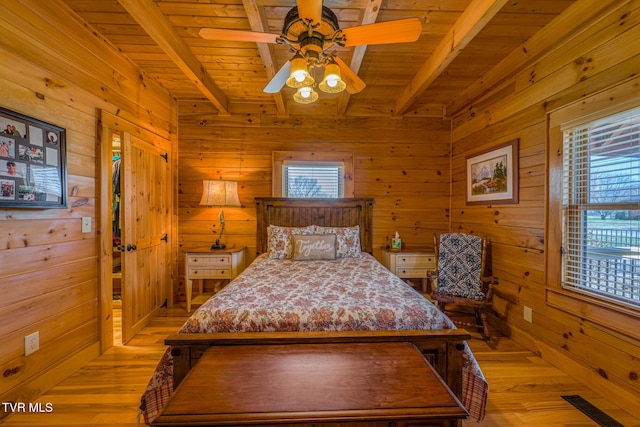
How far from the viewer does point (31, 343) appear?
177 cm

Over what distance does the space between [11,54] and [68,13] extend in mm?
639

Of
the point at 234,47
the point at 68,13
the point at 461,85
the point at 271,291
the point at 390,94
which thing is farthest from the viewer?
the point at 390,94

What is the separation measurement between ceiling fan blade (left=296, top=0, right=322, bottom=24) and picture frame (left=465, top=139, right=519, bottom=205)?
225 centimetres

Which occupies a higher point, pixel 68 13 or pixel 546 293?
pixel 68 13

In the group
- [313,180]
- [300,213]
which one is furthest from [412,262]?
[313,180]

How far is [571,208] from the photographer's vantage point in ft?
6.75

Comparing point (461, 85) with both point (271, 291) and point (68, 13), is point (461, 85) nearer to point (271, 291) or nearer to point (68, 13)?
point (271, 291)

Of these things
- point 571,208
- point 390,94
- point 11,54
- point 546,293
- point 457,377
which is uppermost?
point 390,94

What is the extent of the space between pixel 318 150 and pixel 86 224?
2.62m

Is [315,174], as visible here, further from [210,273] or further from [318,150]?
[210,273]

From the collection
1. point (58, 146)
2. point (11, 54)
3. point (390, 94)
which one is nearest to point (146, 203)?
point (58, 146)

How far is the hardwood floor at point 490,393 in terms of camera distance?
1.62 m

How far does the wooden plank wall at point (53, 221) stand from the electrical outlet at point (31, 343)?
29 millimetres

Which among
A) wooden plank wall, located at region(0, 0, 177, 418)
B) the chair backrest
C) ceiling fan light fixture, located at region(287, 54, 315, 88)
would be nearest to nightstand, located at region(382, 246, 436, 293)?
the chair backrest
